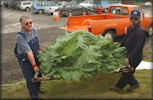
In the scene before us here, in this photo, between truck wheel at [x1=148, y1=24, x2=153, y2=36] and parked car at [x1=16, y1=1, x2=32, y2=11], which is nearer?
truck wheel at [x1=148, y1=24, x2=153, y2=36]

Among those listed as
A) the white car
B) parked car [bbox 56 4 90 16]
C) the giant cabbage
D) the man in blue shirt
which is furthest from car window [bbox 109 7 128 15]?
the white car

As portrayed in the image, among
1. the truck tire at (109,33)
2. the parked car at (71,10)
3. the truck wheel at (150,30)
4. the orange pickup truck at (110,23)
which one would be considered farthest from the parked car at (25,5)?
the truck tire at (109,33)

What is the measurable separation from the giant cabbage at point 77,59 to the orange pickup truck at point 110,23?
15.0ft

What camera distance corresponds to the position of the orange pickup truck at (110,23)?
29.2 ft

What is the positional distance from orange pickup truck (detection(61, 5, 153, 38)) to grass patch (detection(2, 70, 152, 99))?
387 cm

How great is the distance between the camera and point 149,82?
17.0 ft

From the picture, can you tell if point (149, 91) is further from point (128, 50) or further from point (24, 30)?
point (24, 30)

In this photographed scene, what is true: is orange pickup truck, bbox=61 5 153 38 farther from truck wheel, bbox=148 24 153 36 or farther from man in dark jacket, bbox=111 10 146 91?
man in dark jacket, bbox=111 10 146 91

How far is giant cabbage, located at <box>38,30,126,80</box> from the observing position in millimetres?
3822

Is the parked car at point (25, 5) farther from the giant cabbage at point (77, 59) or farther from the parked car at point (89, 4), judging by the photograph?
the giant cabbage at point (77, 59)

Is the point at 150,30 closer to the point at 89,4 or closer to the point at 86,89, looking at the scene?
the point at 86,89

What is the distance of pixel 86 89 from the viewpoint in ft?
15.7

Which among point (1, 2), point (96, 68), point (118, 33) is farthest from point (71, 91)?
point (1, 2)

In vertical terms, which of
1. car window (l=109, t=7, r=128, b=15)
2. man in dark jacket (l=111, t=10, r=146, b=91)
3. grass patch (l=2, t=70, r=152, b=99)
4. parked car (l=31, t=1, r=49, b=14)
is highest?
parked car (l=31, t=1, r=49, b=14)
